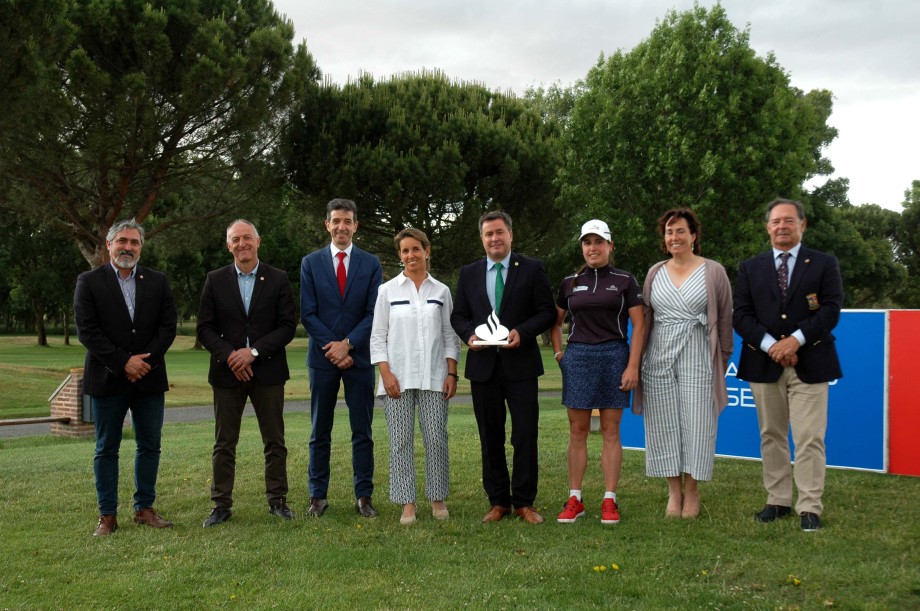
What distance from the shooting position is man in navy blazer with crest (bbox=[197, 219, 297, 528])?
242 inches

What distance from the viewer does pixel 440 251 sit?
27734mm

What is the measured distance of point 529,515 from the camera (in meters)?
5.97

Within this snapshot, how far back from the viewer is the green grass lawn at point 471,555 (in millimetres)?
4301

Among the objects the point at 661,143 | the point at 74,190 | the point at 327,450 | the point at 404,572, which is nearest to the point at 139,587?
the point at 404,572

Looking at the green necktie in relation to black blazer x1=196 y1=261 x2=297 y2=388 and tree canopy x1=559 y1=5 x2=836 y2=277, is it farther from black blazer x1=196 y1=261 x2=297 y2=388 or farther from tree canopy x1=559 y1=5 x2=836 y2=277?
tree canopy x1=559 y1=5 x2=836 y2=277

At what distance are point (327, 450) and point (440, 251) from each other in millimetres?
21487

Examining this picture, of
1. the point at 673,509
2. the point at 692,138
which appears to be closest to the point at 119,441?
the point at 673,509

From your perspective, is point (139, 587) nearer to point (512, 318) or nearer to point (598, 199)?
point (512, 318)

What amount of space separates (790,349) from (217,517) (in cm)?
434

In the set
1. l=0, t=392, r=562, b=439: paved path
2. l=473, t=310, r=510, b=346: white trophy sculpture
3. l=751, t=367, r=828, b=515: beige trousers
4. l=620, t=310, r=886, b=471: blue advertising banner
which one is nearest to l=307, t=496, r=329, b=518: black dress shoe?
l=473, t=310, r=510, b=346: white trophy sculpture

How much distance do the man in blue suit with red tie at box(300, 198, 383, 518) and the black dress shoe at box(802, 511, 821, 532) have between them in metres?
3.13

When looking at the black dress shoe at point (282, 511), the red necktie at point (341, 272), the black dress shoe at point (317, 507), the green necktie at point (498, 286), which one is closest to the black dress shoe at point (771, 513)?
the green necktie at point (498, 286)

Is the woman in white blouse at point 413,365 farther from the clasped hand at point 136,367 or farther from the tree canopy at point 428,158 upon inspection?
the tree canopy at point 428,158

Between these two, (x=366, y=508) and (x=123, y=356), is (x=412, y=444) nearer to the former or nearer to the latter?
(x=366, y=508)
